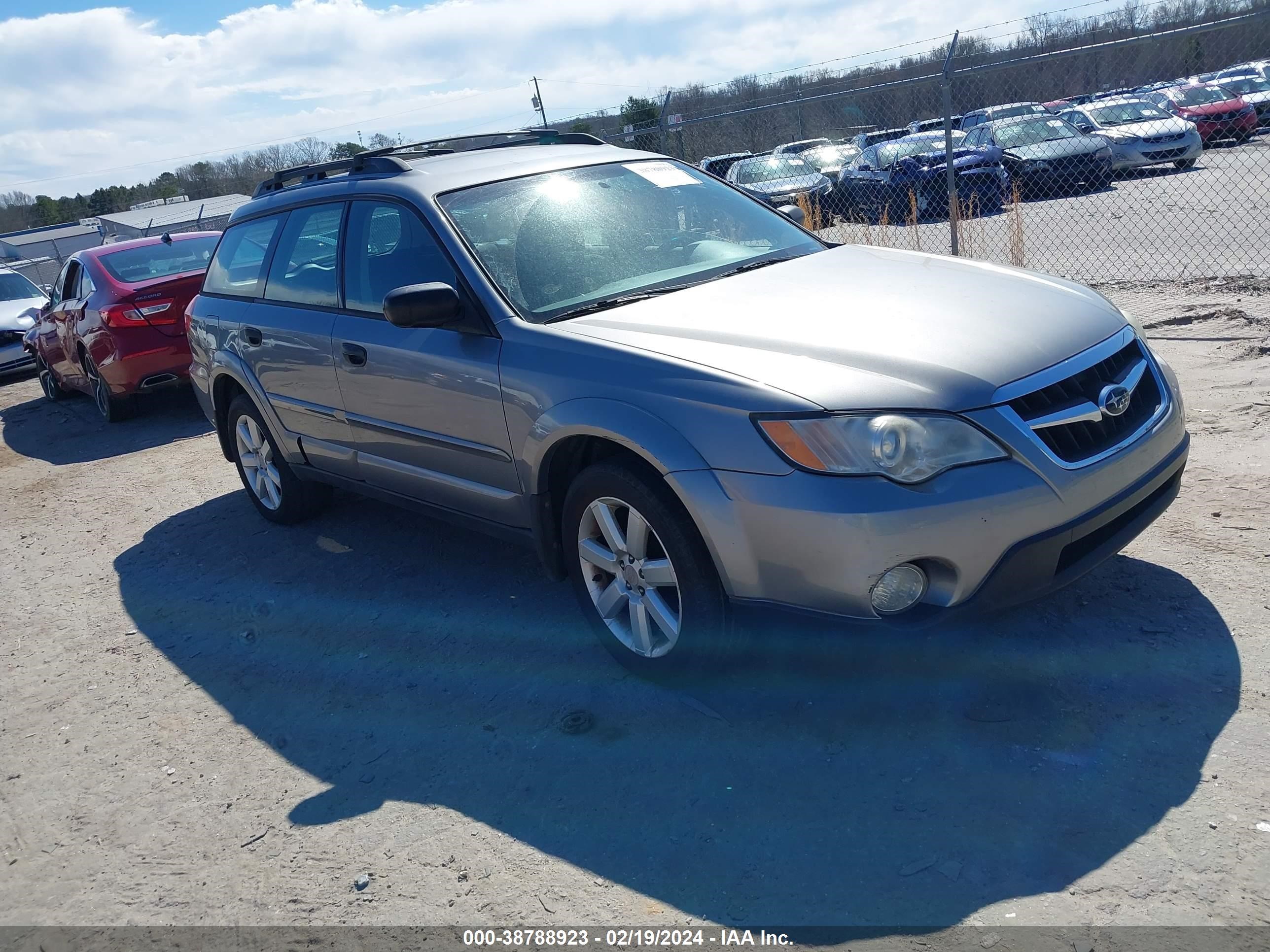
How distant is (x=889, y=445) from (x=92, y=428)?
9.60 meters

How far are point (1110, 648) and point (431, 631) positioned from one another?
2.63 meters

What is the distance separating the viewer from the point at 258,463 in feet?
20.1

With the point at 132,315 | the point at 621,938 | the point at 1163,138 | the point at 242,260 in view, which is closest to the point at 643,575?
the point at 621,938

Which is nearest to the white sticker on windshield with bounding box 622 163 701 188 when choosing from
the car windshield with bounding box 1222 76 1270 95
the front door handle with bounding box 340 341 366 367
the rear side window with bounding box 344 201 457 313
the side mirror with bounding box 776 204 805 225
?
the side mirror with bounding box 776 204 805 225

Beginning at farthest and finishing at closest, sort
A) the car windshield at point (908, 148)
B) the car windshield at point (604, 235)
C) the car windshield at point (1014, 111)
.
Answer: the car windshield at point (1014, 111)
the car windshield at point (908, 148)
the car windshield at point (604, 235)

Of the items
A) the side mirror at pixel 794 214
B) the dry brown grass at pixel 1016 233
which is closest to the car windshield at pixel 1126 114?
the dry brown grass at pixel 1016 233

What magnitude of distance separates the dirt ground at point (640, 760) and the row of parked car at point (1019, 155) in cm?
1117

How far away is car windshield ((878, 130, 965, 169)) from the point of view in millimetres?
17359

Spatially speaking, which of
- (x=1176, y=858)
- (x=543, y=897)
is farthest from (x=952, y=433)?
(x=543, y=897)

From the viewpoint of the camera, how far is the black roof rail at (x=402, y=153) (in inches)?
195

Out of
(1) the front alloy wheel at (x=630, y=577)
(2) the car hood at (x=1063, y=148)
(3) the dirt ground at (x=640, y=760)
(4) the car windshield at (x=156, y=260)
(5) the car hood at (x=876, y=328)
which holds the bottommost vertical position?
(3) the dirt ground at (x=640, y=760)

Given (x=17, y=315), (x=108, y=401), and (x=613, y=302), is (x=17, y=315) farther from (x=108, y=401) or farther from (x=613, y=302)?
(x=613, y=302)

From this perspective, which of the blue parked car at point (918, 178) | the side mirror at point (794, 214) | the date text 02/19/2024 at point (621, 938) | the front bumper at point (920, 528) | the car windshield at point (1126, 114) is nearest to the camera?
the date text 02/19/2024 at point (621, 938)

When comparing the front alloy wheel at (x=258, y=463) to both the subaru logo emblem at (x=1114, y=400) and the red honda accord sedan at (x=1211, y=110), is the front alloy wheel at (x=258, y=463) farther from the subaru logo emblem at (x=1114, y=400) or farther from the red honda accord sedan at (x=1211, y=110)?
the red honda accord sedan at (x=1211, y=110)
